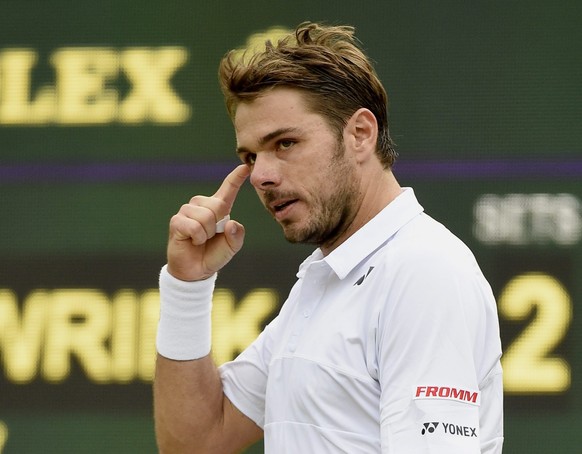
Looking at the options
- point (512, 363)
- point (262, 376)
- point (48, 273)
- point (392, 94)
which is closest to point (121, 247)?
point (48, 273)

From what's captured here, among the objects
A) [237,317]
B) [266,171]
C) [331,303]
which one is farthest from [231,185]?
[237,317]

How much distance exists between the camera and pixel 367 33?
10.4ft

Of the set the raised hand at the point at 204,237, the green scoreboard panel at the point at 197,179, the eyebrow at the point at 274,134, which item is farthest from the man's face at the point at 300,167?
the green scoreboard panel at the point at 197,179

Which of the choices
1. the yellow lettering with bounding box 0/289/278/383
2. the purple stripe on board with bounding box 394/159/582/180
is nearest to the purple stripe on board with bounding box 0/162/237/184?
the yellow lettering with bounding box 0/289/278/383

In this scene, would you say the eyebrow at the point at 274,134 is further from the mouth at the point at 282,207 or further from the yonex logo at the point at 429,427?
the yonex logo at the point at 429,427

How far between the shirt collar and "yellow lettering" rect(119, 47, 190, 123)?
1.65m

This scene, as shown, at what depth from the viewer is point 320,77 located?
1.63 metres

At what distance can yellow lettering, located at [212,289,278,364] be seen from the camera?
3119mm

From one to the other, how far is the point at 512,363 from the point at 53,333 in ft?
3.60

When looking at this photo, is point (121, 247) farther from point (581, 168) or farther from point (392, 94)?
point (581, 168)

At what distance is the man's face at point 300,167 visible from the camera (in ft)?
5.31

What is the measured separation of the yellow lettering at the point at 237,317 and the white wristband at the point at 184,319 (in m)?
1.28

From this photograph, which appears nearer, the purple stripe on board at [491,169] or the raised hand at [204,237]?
the raised hand at [204,237]

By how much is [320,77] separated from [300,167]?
0.12 m
